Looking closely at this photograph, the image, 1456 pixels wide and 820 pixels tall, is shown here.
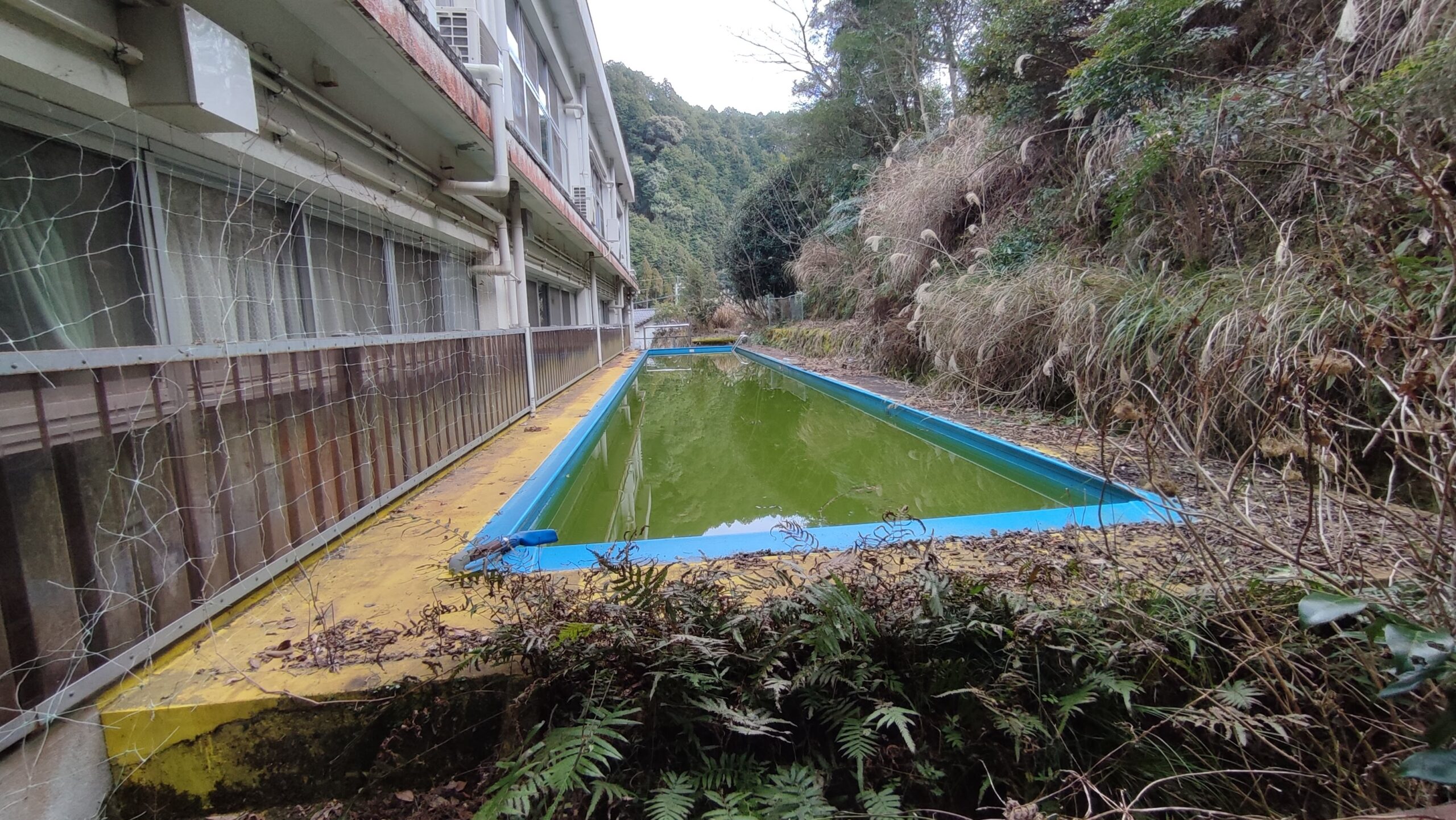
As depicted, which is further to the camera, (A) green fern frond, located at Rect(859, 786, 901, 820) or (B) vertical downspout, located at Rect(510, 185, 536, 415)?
(B) vertical downspout, located at Rect(510, 185, 536, 415)

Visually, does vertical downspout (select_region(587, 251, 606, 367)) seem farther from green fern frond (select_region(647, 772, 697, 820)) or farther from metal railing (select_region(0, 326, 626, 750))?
green fern frond (select_region(647, 772, 697, 820))

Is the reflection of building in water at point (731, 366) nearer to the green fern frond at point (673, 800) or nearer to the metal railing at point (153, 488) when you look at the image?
the metal railing at point (153, 488)

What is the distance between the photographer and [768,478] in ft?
14.5

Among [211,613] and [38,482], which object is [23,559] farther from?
[211,613]

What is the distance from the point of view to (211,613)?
172cm

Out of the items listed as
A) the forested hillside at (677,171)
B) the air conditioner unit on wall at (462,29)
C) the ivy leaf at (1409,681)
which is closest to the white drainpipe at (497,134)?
the air conditioner unit on wall at (462,29)

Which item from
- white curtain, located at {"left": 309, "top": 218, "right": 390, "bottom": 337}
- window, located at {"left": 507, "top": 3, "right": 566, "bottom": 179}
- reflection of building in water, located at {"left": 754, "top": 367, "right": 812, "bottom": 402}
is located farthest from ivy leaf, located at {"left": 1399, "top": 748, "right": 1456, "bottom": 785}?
reflection of building in water, located at {"left": 754, "top": 367, "right": 812, "bottom": 402}

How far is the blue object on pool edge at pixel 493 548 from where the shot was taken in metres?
2.05

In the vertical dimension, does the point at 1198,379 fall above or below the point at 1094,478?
above

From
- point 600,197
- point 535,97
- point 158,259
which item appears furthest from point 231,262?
point 600,197

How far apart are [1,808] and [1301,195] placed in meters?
6.14

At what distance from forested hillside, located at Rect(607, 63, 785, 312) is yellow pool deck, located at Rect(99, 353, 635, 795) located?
2767 centimetres

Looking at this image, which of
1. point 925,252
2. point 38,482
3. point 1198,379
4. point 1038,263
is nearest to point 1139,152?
point 1038,263

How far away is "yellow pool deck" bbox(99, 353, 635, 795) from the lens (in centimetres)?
133
